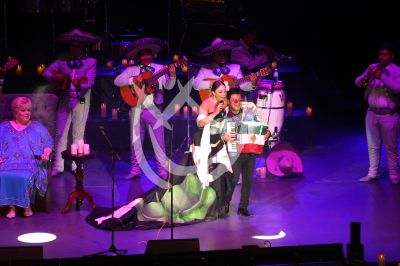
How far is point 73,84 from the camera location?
11.2 m

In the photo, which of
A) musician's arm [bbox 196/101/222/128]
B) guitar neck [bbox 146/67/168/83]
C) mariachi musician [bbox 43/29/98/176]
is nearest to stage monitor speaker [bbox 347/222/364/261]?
musician's arm [bbox 196/101/222/128]

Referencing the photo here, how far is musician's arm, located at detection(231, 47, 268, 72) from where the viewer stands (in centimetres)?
1173

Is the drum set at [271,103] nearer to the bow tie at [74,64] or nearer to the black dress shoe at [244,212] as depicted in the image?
the black dress shoe at [244,212]

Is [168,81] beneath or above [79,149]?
above

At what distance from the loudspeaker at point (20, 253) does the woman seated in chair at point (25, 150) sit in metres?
3.48

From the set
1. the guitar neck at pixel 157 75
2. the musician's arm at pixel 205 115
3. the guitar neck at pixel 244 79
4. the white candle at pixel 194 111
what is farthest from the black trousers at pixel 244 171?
the white candle at pixel 194 111

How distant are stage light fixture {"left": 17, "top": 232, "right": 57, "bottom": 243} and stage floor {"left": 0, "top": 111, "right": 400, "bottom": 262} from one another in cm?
9

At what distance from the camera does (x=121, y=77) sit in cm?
1120

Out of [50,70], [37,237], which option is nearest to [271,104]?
[50,70]

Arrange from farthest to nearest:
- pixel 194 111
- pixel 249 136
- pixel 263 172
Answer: pixel 194 111
pixel 263 172
pixel 249 136

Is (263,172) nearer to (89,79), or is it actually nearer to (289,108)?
(289,108)

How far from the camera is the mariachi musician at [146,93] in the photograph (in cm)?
1102

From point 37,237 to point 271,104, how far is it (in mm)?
4644

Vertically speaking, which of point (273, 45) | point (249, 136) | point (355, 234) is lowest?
point (355, 234)
